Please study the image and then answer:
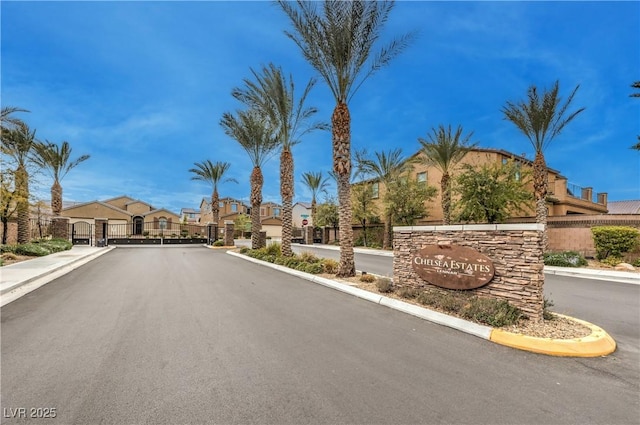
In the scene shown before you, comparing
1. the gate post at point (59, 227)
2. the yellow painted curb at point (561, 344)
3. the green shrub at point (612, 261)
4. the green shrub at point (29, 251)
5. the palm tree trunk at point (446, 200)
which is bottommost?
the green shrub at point (612, 261)

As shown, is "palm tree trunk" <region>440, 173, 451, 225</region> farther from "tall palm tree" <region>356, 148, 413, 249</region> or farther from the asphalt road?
the asphalt road

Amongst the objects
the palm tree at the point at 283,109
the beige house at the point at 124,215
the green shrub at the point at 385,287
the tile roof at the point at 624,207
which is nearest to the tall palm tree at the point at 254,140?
the palm tree at the point at 283,109

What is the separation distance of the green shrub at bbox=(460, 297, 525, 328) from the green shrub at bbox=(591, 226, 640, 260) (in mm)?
16086

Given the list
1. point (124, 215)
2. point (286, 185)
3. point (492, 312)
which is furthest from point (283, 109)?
point (124, 215)

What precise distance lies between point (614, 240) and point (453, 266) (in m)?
15.8

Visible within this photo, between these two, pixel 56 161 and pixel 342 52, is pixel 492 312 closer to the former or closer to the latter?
pixel 342 52

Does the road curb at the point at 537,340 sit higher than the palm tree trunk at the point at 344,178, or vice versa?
the palm tree trunk at the point at 344,178

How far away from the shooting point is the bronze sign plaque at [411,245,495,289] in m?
6.71

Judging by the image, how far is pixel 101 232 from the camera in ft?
100

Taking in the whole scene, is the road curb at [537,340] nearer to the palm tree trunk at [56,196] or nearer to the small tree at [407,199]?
the small tree at [407,199]

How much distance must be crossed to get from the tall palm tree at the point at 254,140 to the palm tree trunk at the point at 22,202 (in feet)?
38.9

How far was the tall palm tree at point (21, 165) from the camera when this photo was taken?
18.6 meters

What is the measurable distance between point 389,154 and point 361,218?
6815 mm

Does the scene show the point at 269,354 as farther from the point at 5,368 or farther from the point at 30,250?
the point at 30,250
